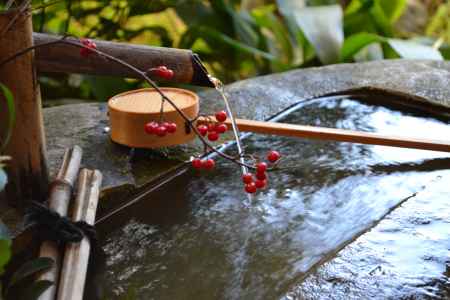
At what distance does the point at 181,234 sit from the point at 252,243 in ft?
0.58

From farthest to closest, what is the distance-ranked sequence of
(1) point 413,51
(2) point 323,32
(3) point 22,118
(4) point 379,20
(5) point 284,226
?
(4) point 379,20
(2) point 323,32
(1) point 413,51
(5) point 284,226
(3) point 22,118

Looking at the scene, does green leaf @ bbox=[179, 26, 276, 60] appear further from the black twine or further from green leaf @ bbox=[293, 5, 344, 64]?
the black twine

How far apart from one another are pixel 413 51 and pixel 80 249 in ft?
7.29

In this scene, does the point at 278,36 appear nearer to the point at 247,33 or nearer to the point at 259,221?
the point at 247,33

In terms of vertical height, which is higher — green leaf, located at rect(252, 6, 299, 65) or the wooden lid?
the wooden lid

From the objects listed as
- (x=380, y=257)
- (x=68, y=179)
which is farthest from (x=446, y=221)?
(x=68, y=179)

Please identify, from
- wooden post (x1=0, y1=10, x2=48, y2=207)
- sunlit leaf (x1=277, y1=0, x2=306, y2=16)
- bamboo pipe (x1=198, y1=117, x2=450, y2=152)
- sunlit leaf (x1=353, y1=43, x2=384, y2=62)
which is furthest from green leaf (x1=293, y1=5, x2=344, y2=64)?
wooden post (x1=0, y1=10, x2=48, y2=207)

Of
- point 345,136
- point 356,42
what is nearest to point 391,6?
point 356,42

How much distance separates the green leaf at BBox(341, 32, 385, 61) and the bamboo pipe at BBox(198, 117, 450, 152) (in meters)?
1.28

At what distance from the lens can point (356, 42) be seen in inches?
116

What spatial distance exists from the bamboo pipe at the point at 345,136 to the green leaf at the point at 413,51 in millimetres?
1228

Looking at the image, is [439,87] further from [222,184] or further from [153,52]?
[153,52]

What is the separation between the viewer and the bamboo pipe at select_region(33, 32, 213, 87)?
55.7 inches

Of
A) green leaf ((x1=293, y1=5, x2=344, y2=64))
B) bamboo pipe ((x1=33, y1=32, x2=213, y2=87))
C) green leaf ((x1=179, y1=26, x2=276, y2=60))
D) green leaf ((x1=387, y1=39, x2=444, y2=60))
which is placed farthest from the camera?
green leaf ((x1=179, y1=26, x2=276, y2=60))
